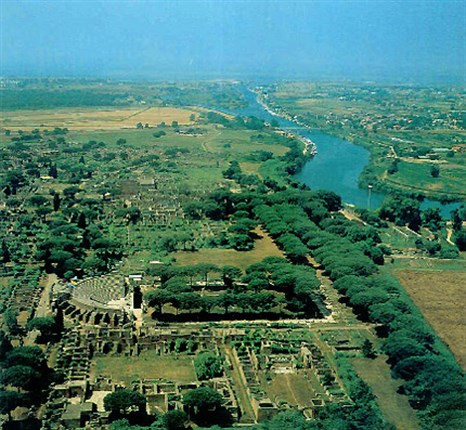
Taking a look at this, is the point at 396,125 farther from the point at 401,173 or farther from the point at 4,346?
the point at 4,346

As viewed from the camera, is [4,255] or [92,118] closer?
[4,255]

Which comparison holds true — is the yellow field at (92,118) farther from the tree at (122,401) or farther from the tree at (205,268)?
the tree at (122,401)

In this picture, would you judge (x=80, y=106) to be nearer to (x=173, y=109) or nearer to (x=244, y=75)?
(x=173, y=109)

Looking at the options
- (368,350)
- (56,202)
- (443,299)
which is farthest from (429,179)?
(368,350)

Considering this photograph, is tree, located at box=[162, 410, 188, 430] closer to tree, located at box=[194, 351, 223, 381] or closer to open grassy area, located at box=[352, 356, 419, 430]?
tree, located at box=[194, 351, 223, 381]

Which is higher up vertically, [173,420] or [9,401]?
[9,401]
